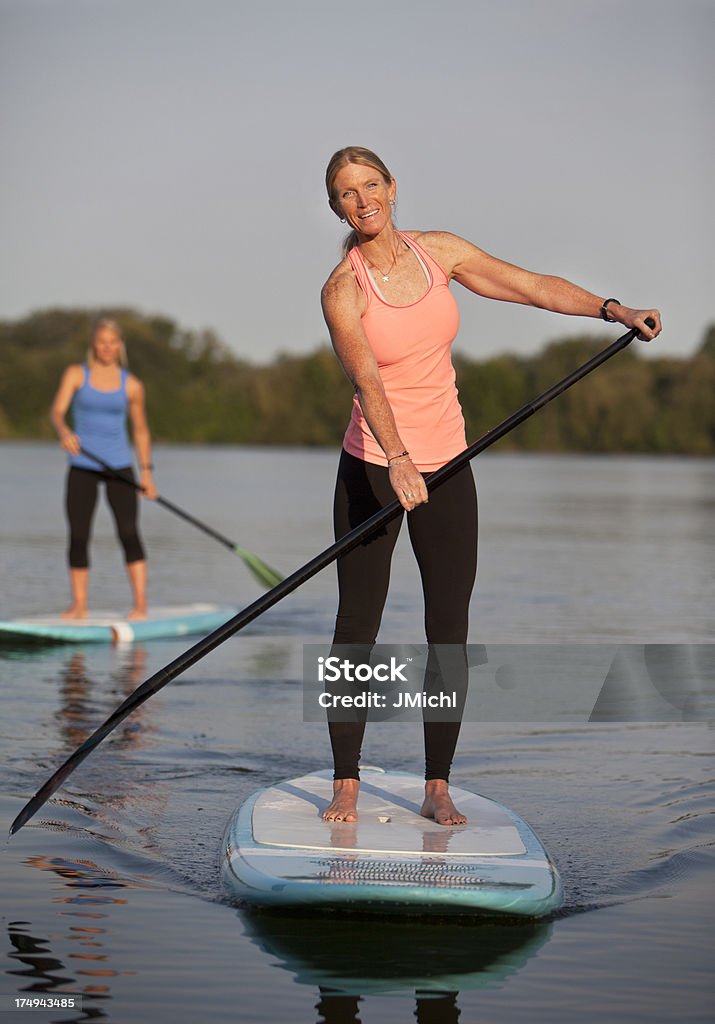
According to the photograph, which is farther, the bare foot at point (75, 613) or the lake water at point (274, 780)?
the bare foot at point (75, 613)

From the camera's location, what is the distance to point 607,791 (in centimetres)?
633

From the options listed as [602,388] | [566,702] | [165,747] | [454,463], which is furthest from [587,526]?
[602,388]

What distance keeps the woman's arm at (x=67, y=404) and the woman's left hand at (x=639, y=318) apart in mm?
5318

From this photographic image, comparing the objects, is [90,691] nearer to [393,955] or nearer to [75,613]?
[75,613]

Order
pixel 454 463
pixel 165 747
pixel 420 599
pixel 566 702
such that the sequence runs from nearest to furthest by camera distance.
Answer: pixel 454 463
pixel 165 747
pixel 566 702
pixel 420 599

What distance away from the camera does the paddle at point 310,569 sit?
4.88m

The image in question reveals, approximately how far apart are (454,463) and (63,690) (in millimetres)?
4022


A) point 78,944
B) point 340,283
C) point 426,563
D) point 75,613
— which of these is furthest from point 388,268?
point 75,613

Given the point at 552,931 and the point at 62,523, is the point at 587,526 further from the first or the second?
the point at 552,931

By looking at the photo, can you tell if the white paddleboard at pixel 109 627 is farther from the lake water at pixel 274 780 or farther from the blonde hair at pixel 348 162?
the blonde hair at pixel 348 162

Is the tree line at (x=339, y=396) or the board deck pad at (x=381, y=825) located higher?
the tree line at (x=339, y=396)

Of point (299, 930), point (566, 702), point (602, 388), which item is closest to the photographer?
point (299, 930)

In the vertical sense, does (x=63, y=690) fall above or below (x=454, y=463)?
below

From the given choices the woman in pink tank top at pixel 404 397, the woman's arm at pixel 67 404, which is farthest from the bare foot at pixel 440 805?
the woman's arm at pixel 67 404
